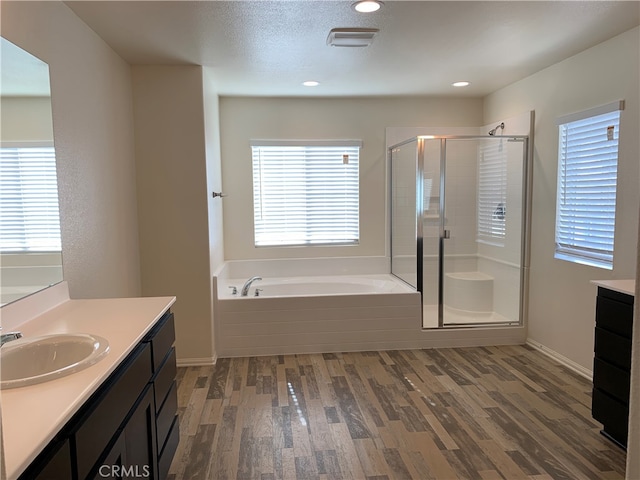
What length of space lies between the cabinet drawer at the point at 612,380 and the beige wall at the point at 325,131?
2.68 metres

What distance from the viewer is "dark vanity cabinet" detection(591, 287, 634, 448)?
219 centimetres

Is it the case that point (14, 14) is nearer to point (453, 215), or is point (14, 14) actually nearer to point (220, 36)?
point (220, 36)

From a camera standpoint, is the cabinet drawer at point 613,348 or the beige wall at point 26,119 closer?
the beige wall at point 26,119

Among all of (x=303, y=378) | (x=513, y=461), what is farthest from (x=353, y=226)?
(x=513, y=461)

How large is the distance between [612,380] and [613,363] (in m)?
0.09

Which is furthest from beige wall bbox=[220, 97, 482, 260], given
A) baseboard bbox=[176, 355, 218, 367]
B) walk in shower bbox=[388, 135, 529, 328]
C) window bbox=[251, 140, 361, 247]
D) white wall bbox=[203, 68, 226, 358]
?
baseboard bbox=[176, 355, 218, 367]

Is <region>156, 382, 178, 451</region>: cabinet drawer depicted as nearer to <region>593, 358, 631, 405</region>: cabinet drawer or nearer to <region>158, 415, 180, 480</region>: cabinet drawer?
<region>158, 415, 180, 480</region>: cabinet drawer

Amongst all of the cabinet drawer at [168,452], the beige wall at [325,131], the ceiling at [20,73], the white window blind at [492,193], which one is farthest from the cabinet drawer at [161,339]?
the white window blind at [492,193]

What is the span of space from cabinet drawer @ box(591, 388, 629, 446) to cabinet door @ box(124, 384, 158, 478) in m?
2.29

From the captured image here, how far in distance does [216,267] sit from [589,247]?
120 inches

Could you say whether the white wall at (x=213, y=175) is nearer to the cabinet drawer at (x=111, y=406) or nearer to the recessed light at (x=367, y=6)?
the recessed light at (x=367, y=6)

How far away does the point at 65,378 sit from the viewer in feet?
4.13

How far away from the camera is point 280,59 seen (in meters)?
3.21

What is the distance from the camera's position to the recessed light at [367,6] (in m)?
2.26
